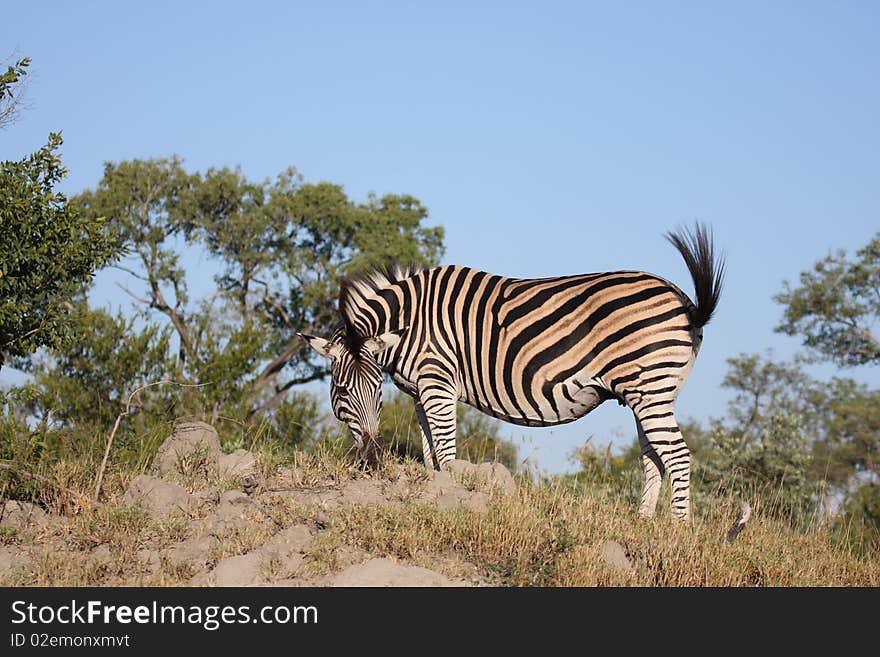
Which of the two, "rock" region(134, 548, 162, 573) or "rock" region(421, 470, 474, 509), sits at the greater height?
"rock" region(421, 470, 474, 509)

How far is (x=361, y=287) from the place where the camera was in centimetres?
1324

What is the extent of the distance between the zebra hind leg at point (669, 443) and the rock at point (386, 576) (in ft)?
12.1

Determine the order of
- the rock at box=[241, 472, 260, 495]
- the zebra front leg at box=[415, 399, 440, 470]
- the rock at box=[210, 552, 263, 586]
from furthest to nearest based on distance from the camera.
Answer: the zebra front leg at box=[415, 399, 440, 470] → the rock at box=[241, 472, 260, 495] → the rock at box=[210, 552, 263, 586]

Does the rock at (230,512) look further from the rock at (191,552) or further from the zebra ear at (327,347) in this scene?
the zebra ear at (327,347)

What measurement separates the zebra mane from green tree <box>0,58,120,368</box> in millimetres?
3066

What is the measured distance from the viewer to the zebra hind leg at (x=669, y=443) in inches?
451

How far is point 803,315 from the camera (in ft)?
133

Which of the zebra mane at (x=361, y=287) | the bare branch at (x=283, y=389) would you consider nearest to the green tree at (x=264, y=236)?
the bare branch at (x=283, y=389)

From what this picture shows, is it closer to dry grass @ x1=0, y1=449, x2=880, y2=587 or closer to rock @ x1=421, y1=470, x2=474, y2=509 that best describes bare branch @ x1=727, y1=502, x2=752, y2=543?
dry grass @ x1=0, y1=449, x2=880, y2=587

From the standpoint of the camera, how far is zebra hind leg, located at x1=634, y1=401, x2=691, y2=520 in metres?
11.5

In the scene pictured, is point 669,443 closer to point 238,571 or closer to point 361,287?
point 361,287

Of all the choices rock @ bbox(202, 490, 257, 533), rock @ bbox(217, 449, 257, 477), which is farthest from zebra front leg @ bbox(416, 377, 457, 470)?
rock @ bbox(202, 490, 257, 533)
